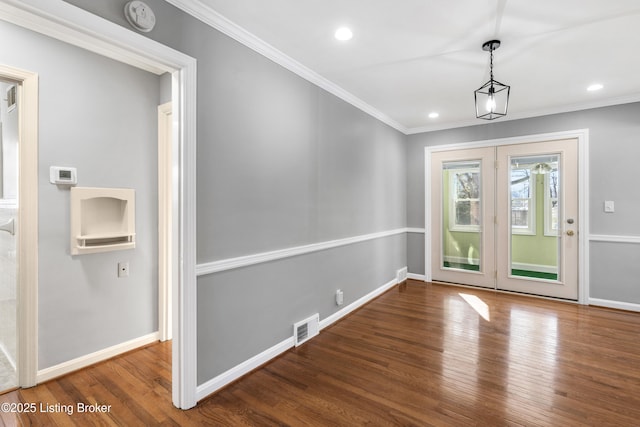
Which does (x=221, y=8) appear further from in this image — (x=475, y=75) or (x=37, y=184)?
(x=475, y=75)

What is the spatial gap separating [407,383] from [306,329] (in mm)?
1048

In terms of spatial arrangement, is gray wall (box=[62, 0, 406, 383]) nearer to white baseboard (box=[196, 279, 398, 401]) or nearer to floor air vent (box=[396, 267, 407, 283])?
white baseboard (box=[196, 279, 398, 401])

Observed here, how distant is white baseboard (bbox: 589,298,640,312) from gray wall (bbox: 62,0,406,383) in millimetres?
3005

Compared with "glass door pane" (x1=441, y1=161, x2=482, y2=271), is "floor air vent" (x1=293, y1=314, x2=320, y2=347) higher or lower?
lower

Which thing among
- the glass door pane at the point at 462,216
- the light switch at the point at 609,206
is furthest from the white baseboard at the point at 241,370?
the light switch at the point at 609,206

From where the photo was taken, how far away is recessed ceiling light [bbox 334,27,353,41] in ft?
7.59

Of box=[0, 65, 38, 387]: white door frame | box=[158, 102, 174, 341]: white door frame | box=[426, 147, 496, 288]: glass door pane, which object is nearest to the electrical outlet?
box=[158, 102, 174, 341]: white door frame

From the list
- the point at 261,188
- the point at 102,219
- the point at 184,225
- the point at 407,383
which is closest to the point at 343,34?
the point at 261,188

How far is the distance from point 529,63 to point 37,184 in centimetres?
413

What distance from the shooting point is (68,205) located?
2418 millimetres

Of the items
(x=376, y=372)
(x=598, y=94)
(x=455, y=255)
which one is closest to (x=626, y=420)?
(x=376, y=372)

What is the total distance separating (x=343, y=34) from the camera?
238 centimetres

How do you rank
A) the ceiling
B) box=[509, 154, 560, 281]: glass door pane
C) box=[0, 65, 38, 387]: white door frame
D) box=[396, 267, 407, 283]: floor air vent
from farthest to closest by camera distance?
box=[396, 267, 407, 283]: floor air vent, box=[509, 154, 560, 281]: glass door pane, box=[0, 65, 38, 387]: white door frame, the ceiling

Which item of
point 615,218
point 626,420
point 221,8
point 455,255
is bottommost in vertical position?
point 626,420
